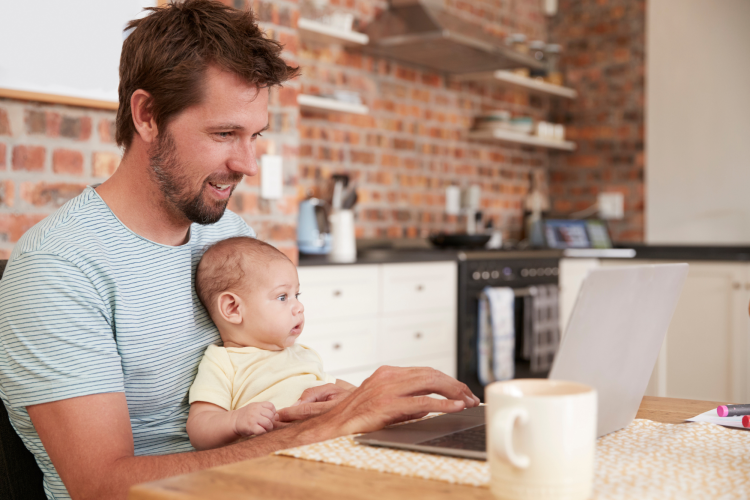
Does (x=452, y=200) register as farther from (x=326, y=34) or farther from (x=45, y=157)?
(x=45, y=157)

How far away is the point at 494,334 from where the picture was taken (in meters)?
3.75

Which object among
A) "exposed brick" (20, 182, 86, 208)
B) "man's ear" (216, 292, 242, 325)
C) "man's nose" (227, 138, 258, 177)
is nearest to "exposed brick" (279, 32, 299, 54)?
"exposed brick" (20, 182, 86, 208)

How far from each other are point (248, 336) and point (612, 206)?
14.5ft

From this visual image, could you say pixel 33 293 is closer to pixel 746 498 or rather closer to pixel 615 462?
pixel 615 462

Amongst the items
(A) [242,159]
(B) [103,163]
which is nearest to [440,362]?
(B) [103,163]

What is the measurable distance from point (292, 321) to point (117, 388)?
387 mm

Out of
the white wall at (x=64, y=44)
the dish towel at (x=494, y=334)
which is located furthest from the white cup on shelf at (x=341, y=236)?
the white wall at (x=64, y=44)

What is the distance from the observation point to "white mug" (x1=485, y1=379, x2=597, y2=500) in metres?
0.53

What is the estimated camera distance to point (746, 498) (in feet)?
2.06

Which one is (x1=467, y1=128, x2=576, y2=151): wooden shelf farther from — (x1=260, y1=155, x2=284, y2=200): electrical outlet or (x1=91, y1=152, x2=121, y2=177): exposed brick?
(x1=91, y1=152, x2=121, y2=177): exposed brick

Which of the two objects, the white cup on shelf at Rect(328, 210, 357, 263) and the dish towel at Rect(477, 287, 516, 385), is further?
the dish towel at Rect(477, 287, 516, 385)

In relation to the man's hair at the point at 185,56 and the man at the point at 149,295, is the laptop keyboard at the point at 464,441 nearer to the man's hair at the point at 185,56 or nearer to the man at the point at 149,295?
the man at the point at 149,295

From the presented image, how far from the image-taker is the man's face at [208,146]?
1.24 m

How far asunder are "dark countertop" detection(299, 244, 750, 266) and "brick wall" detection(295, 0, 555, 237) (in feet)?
1.23
